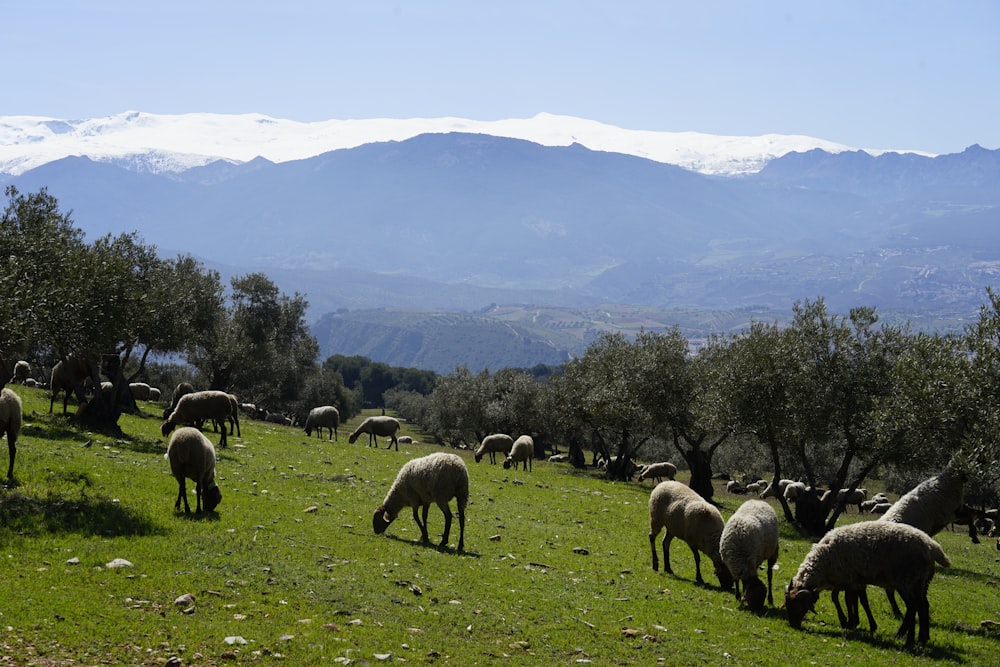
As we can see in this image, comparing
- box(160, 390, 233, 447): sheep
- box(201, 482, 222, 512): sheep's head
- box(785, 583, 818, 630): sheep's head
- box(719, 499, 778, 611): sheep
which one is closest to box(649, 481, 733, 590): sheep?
box(719, 499, 778, 611): sheep

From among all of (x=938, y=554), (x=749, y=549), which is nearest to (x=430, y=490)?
(x=749, y=549)

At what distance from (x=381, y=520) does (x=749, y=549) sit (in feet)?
31.7

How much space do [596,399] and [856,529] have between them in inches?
1295

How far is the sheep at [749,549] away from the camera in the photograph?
17.4 meters

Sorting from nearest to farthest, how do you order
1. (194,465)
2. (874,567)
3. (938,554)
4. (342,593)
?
(342,593)
(938,554)
(874,567)
(194,465)

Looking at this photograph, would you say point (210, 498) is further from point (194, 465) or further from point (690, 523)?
point (690, 523)

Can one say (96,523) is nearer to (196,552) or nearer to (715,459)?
(196,552)

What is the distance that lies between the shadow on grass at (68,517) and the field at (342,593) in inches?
2.1

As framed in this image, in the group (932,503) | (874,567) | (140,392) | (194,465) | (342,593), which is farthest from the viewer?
(140,392)

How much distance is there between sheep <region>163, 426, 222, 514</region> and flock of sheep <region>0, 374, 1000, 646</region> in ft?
0.08

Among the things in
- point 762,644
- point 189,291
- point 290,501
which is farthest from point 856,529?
point 189,291

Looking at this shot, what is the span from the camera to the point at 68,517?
1766cm

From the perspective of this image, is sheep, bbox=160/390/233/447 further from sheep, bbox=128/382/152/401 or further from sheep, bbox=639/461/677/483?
sheep, bbox=639/461/677/483

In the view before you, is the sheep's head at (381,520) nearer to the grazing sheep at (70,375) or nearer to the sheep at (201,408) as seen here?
the sheep at (201,408)
